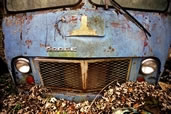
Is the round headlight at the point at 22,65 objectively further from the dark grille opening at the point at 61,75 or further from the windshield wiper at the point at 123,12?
the windshield wiper at the point at 123,12

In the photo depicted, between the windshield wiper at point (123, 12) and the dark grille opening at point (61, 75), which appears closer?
the dark grille opening at point (61, 75)

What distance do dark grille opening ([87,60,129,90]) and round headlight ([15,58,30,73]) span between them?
96 cm

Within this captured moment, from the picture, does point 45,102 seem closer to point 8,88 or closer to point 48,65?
point 48,65

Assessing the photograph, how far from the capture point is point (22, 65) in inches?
110

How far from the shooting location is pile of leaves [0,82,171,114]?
8.89 ft

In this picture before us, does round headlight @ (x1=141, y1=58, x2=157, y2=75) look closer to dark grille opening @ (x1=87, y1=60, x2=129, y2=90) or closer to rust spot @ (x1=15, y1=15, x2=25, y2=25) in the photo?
dark grille opening @ (x1=87, y1=60, x2=129, y2=90)

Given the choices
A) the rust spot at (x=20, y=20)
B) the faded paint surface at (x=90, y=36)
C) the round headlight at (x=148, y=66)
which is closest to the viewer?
the faded paint surface at (x=90, y=36)

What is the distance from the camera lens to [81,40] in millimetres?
2510

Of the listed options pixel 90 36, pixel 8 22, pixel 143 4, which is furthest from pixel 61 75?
pixel 143 4

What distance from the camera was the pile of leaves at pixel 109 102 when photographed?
8.89 ft

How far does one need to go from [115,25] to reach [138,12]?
49 centimetres

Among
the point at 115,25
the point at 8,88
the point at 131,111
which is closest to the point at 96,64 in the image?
the point at 115,25

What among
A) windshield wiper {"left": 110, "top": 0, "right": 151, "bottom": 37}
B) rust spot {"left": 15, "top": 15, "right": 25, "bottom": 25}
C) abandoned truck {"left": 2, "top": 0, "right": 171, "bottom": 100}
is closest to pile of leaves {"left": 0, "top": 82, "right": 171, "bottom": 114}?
abandoned truck {"left": 2, "top": 0, "right": 171, "bottom": 100}

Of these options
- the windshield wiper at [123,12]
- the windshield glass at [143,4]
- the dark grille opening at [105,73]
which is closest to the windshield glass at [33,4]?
the windshield glass at [143,4]
